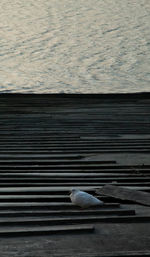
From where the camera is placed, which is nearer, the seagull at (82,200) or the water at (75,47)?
the seagull at (82,200)

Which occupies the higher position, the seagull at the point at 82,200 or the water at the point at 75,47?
the water at the point at 75,47

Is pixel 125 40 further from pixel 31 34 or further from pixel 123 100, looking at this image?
pixel 123 100

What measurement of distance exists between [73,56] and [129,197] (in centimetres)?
1682

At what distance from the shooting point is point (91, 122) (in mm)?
7277

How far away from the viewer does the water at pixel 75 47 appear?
16.1m

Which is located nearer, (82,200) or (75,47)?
(82,200)

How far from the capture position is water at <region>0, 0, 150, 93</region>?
53.0 feet

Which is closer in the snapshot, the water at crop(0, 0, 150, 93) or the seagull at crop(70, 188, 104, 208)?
the seagull at crop(70, 188, 104, 208)

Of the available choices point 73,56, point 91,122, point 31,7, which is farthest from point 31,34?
point 91,122

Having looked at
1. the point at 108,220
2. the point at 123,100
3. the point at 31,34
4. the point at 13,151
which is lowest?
the point at 108,220

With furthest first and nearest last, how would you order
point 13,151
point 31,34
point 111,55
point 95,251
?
1. point 31,34
2. point 111,55
3. point 13,151
4. point 95,251

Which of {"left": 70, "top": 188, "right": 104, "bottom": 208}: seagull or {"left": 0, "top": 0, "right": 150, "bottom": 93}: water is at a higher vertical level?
{"left": 0, "top": 0, "right": 150, "bottom": 93}: water

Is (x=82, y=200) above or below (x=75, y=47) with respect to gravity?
below

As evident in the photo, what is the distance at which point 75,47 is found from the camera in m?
22.0
